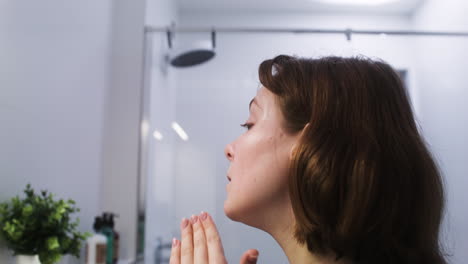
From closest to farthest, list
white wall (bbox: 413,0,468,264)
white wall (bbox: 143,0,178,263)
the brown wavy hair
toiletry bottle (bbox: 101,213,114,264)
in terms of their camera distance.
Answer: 1. the brown wavy hair
2. toiletry bottle (bbox: 101,213,114,264)
3. white wall (bbox: 413,0,468,264)
4. white wall (bbox: 143,0,178,263)

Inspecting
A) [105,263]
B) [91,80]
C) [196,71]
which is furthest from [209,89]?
[105,263]

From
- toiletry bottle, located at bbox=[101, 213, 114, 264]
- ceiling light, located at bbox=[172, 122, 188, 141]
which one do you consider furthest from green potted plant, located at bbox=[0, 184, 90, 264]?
ceiling light, located at bbox=[172, 122, 188, 141]

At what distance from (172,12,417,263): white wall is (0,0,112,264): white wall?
34 cm

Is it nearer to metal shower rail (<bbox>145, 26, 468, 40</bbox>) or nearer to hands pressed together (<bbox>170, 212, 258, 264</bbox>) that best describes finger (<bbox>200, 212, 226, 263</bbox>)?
hands pressed together (<bbox>170, 212, 258, 264</bbox>)

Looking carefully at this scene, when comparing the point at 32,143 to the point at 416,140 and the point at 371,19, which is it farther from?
the point at 371,19

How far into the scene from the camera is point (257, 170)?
0.67 metres

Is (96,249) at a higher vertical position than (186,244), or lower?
lower

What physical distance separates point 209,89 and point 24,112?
0.85 m

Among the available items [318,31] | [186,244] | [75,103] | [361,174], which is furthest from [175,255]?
[318,31]

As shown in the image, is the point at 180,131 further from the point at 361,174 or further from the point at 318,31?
the point at 361,174

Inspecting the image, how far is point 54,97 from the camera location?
1.24 meters

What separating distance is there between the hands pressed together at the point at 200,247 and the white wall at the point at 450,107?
1235 mm

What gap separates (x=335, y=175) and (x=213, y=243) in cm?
20

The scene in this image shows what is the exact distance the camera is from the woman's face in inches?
25.8
